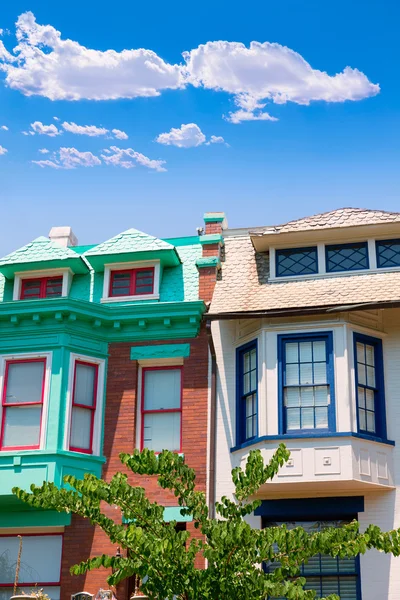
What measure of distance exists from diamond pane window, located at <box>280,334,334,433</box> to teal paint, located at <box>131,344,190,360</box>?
88.8 inches

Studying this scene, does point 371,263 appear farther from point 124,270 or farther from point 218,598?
point 218,598

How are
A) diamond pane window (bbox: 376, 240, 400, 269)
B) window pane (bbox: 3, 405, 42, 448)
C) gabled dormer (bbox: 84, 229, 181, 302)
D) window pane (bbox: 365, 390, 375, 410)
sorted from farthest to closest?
gabled dormer (bbox: 84, 229, 181, 302)
diamond pane window (bbox: 376, 240, 400, 269)
window pane (bbox: 3, 405, 42, 448)
window pane (bbox: 365, 390, 375, 410)

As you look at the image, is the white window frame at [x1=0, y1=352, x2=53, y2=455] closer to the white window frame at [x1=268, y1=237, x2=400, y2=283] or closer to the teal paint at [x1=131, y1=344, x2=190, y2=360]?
the teal paint at [x1=131, y1=344, x2=190, y2=360]

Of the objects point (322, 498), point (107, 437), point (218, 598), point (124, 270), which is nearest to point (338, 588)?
point (322, 498)

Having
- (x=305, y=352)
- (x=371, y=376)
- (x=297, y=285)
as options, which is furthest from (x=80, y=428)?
(x=371, y=376)

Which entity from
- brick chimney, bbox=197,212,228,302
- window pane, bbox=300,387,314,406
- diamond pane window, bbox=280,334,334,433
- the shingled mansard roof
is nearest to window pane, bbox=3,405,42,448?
the shingled mansard roof

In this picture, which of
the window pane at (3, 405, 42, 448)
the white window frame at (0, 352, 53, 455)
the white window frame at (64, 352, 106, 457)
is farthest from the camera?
the window pane at (3, 405, 42, 448)

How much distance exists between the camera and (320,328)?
18.2 meters

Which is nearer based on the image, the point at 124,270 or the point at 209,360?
the point at 209,360

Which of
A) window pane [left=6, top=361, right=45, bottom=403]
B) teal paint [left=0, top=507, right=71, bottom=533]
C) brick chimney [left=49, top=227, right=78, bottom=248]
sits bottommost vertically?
teal paint [left=0, top=507, right=71, bottom=533]

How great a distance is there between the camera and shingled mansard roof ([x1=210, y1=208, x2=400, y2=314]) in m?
18.2

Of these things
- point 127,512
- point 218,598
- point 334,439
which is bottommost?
point 218,598

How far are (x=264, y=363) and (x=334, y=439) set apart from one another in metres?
2.16

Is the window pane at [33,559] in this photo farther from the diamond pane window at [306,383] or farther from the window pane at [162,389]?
the diamond pane window at [306,383]
